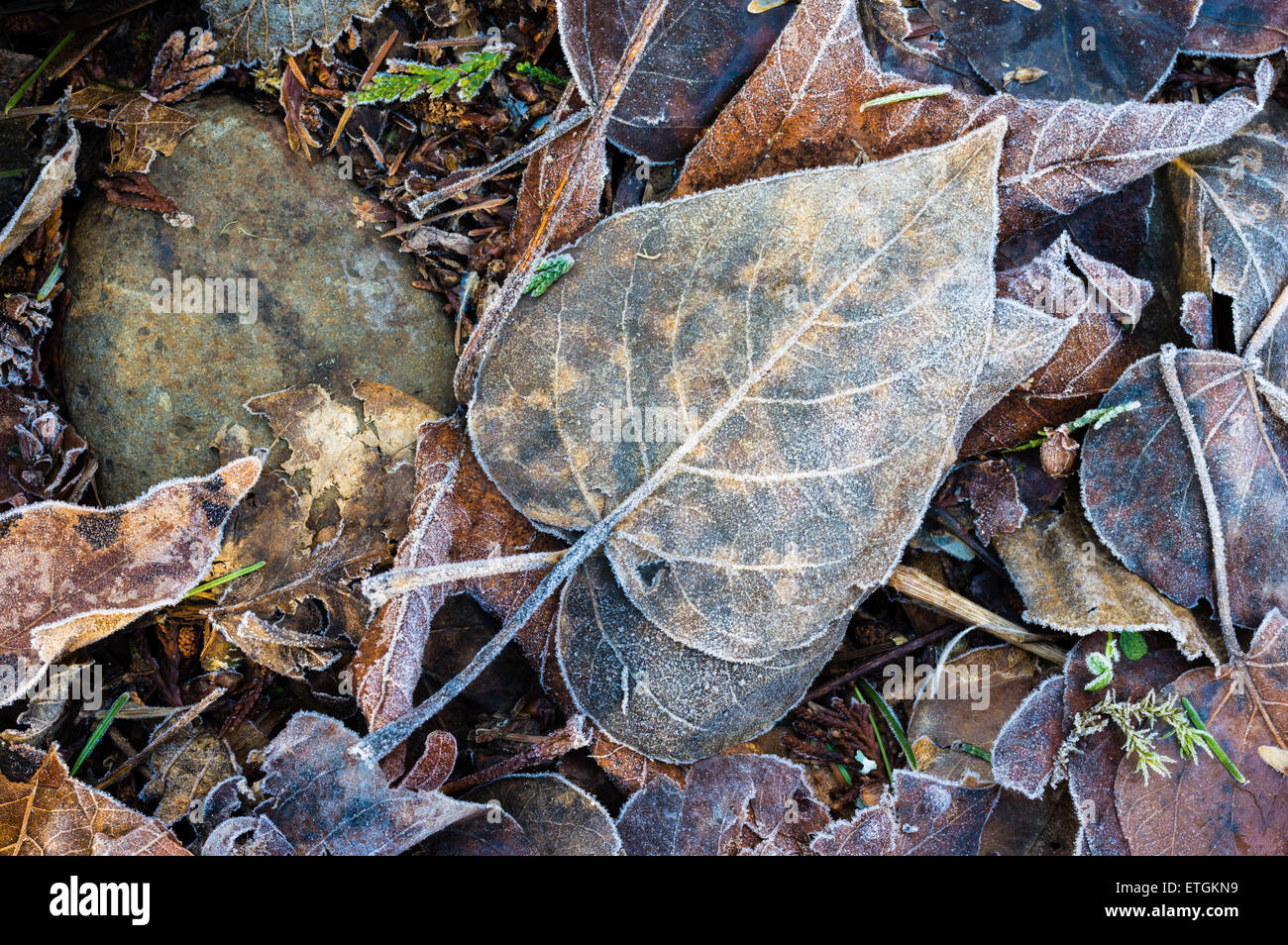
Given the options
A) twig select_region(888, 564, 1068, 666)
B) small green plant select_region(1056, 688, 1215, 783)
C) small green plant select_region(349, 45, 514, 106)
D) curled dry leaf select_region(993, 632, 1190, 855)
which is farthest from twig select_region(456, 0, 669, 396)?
small green plant select_region(1056, 688, 1215, 783)

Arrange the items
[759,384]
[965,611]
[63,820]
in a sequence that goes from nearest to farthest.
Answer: [759,384]
[63,820]
[965,611]

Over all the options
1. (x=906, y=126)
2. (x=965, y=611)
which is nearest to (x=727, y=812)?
(x=965, y=611)

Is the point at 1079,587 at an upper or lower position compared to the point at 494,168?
lower

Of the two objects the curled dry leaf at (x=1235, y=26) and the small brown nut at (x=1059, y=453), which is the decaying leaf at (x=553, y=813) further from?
the curled dry leaf at (x=1235, y=26)

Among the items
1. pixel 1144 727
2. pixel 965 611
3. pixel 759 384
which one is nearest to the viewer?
pixel 759 384

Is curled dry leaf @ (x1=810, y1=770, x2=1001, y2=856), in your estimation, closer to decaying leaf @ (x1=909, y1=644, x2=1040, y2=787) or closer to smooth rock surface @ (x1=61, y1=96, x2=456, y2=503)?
decaying leaf @ (x1=909, y1=644, x2=1040, y2=787)

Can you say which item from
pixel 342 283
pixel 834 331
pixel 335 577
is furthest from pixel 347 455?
pixel 834 331

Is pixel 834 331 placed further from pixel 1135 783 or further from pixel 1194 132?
pixel 1135 783

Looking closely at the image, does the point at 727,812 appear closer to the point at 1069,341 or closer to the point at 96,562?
the point at 1069,341
